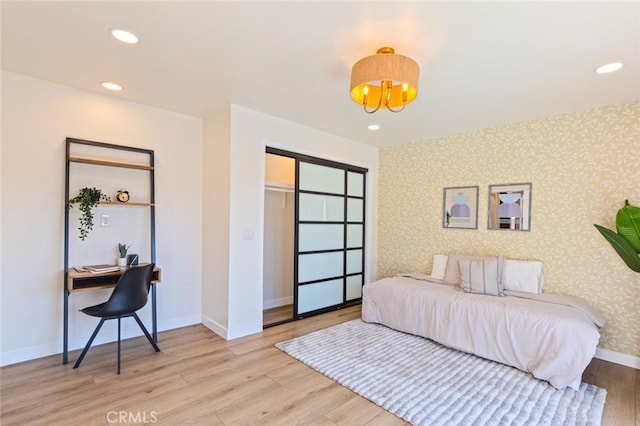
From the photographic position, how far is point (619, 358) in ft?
9.68

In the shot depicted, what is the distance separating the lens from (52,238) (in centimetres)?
286

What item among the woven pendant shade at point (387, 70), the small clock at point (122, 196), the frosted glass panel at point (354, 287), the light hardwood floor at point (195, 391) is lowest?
the light hardwood floor at point (195, 391)

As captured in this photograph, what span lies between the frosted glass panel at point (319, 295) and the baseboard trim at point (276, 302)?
637 millimetres

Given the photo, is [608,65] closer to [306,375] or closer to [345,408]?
[345,408]

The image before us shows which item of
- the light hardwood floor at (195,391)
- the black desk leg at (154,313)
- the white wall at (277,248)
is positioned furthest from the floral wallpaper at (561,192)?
the black desk leg at (154,313)

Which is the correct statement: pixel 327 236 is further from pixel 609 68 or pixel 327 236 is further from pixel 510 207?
pixel 609 68

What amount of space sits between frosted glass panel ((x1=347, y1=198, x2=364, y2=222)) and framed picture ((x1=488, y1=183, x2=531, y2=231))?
1.82 metres

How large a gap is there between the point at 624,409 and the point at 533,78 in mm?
2496

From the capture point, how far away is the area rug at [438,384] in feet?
6.79

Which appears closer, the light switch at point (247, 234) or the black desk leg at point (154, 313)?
the black desk leg at point (154, 313)

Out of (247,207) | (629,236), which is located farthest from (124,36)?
(629,236)

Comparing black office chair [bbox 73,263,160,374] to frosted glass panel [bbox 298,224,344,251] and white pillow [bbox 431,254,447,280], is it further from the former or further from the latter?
white pillow [bbox 431,254,447,280]

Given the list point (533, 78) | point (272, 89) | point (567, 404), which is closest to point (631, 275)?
point (567, 404)

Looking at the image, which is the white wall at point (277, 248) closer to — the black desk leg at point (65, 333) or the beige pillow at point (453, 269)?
the beige pillow at point (453, 269)
